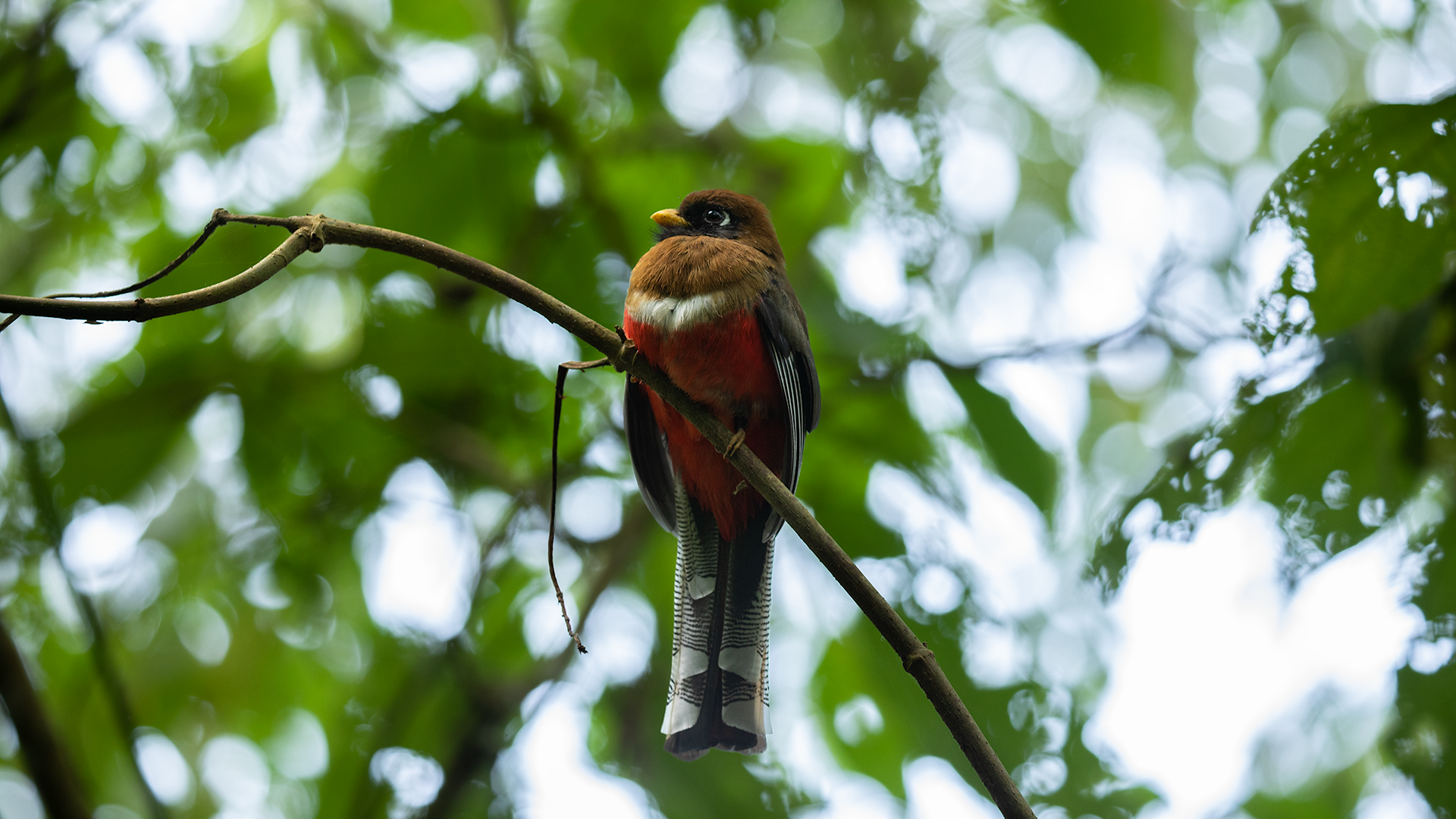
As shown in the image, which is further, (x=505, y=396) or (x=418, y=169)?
(x=505, y=396)

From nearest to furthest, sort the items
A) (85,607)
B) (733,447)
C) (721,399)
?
1. (733,447)
2. (721,399)
3. (85,607)

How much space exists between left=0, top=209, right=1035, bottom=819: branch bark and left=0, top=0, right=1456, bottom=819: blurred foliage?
0.62m

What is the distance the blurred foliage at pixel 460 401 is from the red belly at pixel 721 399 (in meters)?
0.37

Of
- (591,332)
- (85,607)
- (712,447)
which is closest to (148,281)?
(591,332)

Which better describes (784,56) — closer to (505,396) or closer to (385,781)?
(505,396)

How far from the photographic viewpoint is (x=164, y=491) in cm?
406

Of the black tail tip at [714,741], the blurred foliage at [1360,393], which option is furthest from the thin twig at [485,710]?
the blurred foliage at [1360,393]

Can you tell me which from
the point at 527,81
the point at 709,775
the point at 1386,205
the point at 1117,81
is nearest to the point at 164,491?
the point at 527,81

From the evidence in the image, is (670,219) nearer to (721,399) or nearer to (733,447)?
(721,399)

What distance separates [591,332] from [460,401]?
2002mm

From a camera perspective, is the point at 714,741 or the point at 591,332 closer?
the point at 591,332

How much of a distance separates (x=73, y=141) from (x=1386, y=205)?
12.6 ft

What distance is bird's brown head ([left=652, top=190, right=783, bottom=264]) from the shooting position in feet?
10.6

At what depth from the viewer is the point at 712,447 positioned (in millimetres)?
2664
